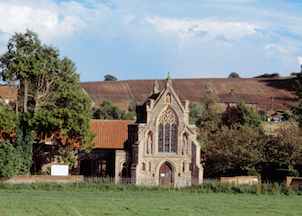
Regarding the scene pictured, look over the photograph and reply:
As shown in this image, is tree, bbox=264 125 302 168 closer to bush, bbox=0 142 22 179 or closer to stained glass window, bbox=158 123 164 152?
stained glass window, bbox=158 123 164 152

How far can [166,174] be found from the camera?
42469mm

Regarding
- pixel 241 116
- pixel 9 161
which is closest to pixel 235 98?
pixel 241 116

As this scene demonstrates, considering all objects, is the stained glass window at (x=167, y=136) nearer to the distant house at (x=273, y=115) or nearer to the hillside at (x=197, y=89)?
the distant house at (x=273, y=115)

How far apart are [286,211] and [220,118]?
40579mm

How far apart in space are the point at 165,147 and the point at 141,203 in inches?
563

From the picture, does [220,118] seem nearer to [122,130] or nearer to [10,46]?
[122,130]

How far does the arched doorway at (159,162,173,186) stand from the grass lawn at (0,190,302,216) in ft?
25.5

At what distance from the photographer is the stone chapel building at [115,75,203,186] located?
4166cm

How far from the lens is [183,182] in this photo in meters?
42.4

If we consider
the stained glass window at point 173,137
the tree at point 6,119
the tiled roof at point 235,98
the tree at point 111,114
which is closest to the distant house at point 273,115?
the tiled roof at point 235,98

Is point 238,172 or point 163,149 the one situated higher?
point 163,149

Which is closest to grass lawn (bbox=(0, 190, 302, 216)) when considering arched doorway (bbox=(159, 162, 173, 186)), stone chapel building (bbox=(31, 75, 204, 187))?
stone chapel building (bbox=(31, 75, 204, 187))

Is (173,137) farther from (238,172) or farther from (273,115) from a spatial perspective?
(273,115)

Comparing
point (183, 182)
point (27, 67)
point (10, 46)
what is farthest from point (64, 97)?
point (183, 182)
